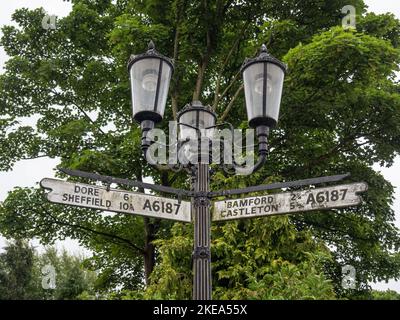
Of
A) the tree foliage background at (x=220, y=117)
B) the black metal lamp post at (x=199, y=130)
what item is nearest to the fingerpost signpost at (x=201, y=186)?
the black metal lamp post at (x=199, y=130)

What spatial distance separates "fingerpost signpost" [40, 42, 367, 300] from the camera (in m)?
4.25

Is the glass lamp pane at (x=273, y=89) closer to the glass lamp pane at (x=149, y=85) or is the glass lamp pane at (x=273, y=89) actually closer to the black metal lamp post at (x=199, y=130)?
the black metal lamp post at (x=199, y=130)

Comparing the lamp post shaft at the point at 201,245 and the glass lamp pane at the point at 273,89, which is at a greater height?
the glass lamp pane at the point at 273,89

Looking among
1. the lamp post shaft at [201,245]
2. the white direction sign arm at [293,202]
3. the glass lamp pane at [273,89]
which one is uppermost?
the glass lamp pane at [273,89]

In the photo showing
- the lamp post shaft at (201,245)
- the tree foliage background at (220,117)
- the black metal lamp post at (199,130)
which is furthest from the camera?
the tree foliage background at (220,117)

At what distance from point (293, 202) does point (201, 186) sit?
0.81 metres

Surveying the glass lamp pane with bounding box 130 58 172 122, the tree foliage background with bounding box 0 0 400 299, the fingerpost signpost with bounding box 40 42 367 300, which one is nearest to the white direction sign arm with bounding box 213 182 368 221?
the fingerpost signpost with bounding box 40 42 367 300

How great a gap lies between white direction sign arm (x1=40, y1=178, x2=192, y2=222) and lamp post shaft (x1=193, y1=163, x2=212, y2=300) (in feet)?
0.81

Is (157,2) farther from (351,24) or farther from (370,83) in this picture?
(370,83)

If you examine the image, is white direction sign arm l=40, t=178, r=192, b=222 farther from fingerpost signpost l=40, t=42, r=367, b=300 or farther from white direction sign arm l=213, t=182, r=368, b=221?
white direction sign arm l=213, t=182, r=368, b=221

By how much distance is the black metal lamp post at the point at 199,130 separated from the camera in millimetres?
4242

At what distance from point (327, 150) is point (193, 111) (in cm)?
803

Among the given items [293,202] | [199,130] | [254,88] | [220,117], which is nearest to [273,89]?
[254,88]

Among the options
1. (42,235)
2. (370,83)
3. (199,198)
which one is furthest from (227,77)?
(199,198)
